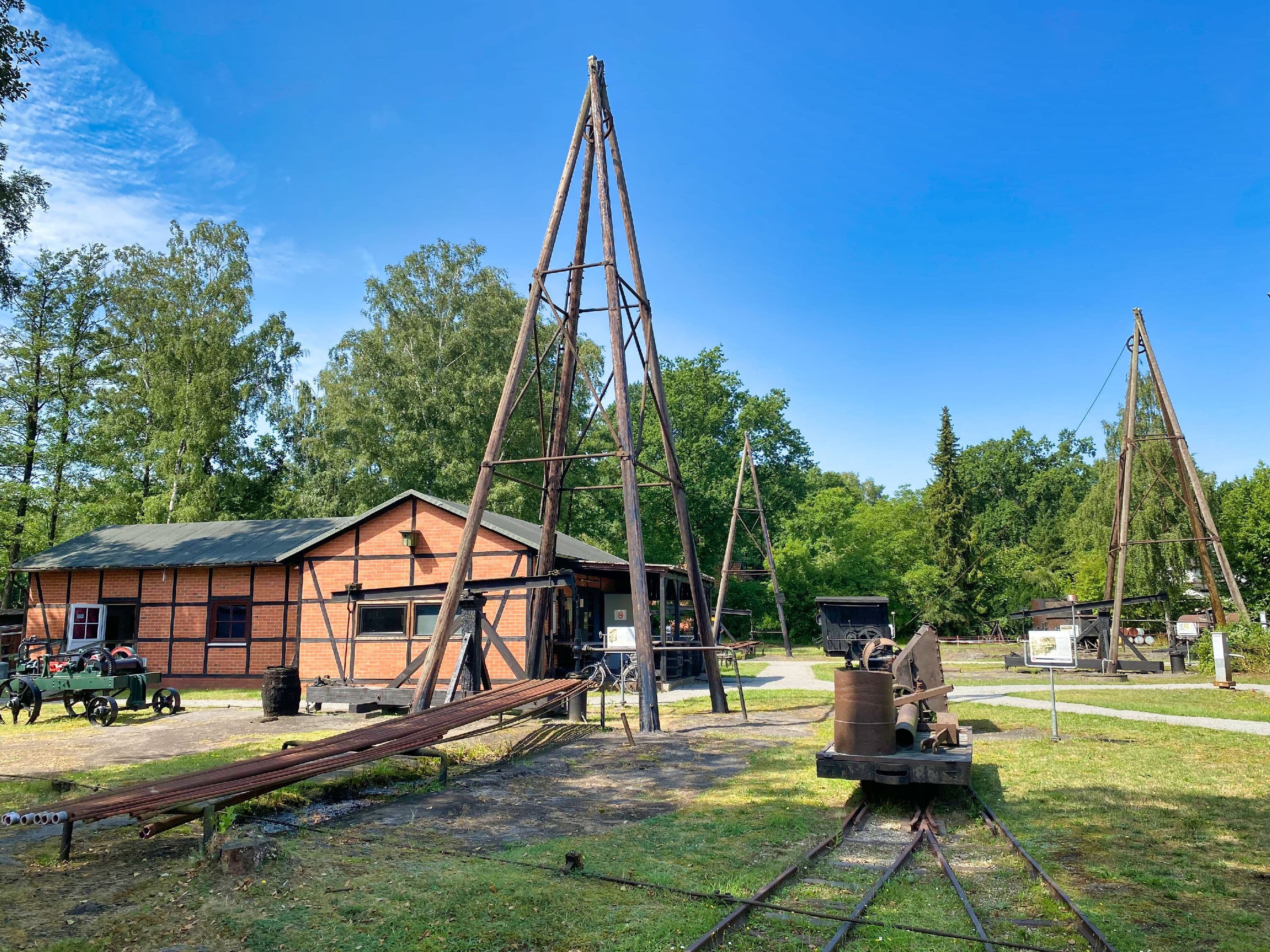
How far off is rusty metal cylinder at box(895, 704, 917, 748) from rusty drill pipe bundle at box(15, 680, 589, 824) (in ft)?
16.1

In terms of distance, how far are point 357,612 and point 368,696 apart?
20.0 ft

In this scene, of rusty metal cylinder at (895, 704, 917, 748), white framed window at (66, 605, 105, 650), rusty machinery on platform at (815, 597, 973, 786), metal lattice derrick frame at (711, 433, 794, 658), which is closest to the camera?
rusty machinery on platform at (815, 597, 973, 786)

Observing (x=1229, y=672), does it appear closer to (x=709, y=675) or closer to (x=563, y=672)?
(x=709, y=675)

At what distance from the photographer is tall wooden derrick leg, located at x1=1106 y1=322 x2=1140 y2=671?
2297cm

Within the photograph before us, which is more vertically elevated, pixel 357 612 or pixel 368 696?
pixel 357 612

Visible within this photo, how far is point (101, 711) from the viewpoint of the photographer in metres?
14.8

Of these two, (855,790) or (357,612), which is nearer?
(855,790)

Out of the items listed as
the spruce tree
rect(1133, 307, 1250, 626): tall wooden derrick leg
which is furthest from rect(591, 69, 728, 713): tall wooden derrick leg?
the spruce tree

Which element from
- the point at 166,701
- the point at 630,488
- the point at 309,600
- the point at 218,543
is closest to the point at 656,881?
the point at 630,488

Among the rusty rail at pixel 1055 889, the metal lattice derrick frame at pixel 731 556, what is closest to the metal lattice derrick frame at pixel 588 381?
the rusty rail at pixel 1055 889

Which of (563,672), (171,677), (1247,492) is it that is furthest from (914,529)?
(171,677)

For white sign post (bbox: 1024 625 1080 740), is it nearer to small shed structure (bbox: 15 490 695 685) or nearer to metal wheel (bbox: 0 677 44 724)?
small shed structure (bbox: 15 490 695 685)

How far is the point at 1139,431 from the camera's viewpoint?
40.1 metres

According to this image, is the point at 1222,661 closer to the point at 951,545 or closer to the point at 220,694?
the point at 220,694
